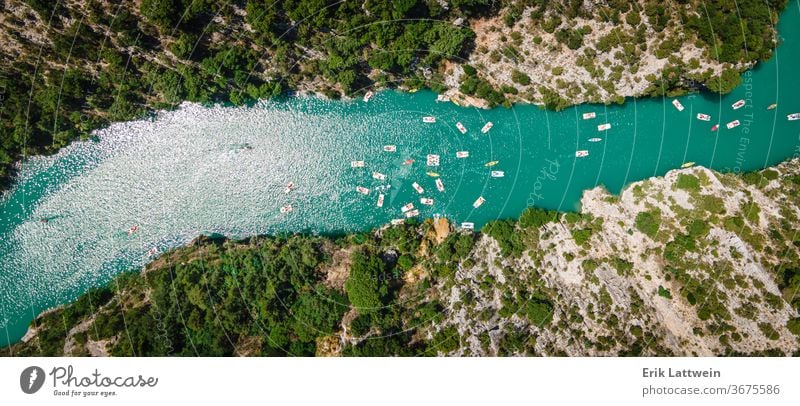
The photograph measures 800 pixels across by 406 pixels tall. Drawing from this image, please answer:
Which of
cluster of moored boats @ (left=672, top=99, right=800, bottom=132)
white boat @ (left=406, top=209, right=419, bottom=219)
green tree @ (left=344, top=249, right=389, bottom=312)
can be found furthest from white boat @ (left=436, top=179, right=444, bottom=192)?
cluster of moored boats @ (left=672, top=99, right=800, bottom=132)

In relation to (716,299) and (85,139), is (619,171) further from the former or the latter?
(85,139)

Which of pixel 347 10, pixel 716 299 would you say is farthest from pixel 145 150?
pixel 716 299

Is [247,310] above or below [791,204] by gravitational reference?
below

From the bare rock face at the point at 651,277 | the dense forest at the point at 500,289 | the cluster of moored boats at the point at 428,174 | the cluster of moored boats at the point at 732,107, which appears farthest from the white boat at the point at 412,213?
the cluster of moored boats at the point at 732,107

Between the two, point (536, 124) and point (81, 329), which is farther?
point (536, 124)

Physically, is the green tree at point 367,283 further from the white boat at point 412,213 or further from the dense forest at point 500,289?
the white boat at point 412,213

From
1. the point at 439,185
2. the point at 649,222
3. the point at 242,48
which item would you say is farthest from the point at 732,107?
the point at 242,48

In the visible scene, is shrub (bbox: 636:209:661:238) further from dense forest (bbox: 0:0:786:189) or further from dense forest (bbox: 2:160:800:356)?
dense forest (bbox: 0:0:786:189)

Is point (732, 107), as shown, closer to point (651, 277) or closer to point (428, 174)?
point (651, 277)
